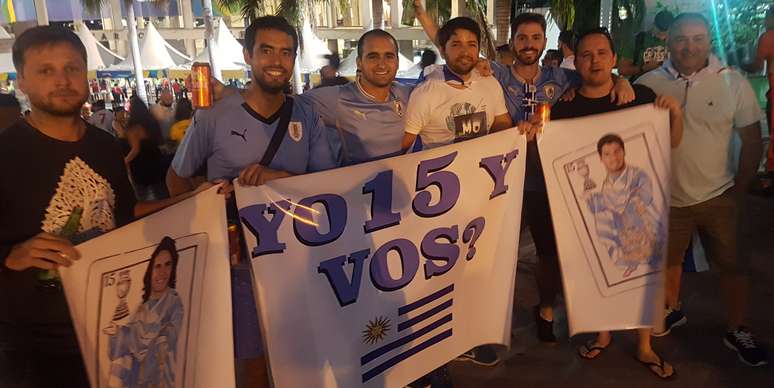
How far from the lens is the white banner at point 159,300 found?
180 centimetres

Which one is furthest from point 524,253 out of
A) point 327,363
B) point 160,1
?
point 160,1

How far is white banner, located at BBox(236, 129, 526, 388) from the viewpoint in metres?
2.29

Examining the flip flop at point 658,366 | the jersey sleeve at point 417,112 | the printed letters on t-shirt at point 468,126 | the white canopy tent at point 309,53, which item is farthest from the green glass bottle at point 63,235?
the white canopy tent at point 309,53

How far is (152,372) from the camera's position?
198 cm

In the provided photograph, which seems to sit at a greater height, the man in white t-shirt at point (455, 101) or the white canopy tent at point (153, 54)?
the white canopy tent at point (153, 54)

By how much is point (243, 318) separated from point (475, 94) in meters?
1.75

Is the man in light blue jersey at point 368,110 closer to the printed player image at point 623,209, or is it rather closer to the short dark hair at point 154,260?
the printed player image at point 623,209

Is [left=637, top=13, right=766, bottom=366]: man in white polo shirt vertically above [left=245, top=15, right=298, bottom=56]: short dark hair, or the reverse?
[left=245, top=15, right=298, bottom=56]: short dark hair

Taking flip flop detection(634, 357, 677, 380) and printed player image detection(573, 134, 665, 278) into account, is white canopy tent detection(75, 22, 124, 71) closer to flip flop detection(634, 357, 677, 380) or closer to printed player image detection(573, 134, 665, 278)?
printed player image detection(573, 134, 665, 278)

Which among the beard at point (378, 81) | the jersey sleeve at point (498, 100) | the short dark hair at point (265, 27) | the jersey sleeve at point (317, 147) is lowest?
the jersey sleeve at point (317, 147)

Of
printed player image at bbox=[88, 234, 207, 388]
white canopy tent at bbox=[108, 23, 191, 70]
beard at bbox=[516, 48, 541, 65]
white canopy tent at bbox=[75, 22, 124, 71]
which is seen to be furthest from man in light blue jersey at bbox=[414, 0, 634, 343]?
white canopy tent at bbox=[108, 23, 191, 70]

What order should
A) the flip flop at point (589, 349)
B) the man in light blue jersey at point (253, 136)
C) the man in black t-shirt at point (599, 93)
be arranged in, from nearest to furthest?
the man in light blue jersey at point (253, 136)
the man in black t-shirt at point (599, 93)
the flip flop at point (589, 349)

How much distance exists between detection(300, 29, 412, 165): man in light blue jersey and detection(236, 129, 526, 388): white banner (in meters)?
0.50

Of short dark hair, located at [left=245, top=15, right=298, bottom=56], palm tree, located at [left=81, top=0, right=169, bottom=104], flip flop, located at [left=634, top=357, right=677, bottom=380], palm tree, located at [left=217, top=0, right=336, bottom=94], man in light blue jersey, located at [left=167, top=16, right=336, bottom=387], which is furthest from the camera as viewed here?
palm tree, located at [left=81, top=0, right=169, bottom=104]
